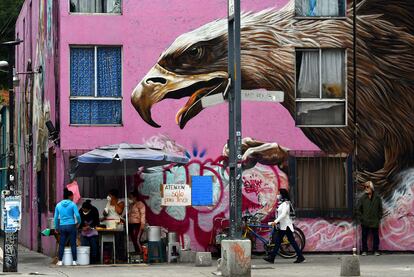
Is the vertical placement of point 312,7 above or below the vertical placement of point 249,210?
above

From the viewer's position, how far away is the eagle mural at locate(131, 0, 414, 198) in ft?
86.1

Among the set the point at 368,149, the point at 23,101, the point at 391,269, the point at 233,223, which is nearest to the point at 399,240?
the point at 368,149

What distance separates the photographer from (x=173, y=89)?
26141 millimetres

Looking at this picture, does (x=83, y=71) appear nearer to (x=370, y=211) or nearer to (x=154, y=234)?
(x=154, y=234)

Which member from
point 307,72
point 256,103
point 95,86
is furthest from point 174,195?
point 307,72

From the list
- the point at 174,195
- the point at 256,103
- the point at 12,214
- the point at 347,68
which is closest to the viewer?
the point at 12,214

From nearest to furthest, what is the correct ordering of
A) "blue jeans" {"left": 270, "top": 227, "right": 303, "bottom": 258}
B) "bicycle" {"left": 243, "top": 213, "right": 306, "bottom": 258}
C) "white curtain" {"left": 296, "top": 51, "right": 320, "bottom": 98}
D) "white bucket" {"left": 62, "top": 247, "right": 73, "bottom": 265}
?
"blue jeans" {"left": 270, "top": 227, "right": 303, "bottom": 258} → "white bucket" {"left": 62, "top": 247, "right": 73, "bottom": 265} → "bicycle" {"left": 243, "top": 213, "right": 306, "bottom": 258} → "white curtain" {"left": 296, "top": 51, "right": 320, "bottom": 98}

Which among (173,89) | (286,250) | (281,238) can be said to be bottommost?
(286,250)

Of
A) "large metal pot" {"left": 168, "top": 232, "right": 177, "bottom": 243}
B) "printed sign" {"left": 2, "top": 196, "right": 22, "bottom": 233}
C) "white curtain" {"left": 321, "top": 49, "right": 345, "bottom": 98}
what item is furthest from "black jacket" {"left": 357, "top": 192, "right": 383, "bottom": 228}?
"printed sign" {"left": 2, "top": 196, "right": 22, "bottom": 233}

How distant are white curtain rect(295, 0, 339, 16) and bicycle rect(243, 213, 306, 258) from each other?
5721 mm

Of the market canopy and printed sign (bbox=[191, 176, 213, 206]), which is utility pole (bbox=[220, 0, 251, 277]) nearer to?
the market canopy

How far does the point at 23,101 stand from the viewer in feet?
121

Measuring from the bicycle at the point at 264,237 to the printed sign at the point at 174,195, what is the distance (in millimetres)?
1619

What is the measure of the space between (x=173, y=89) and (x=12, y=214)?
6.70 metres
